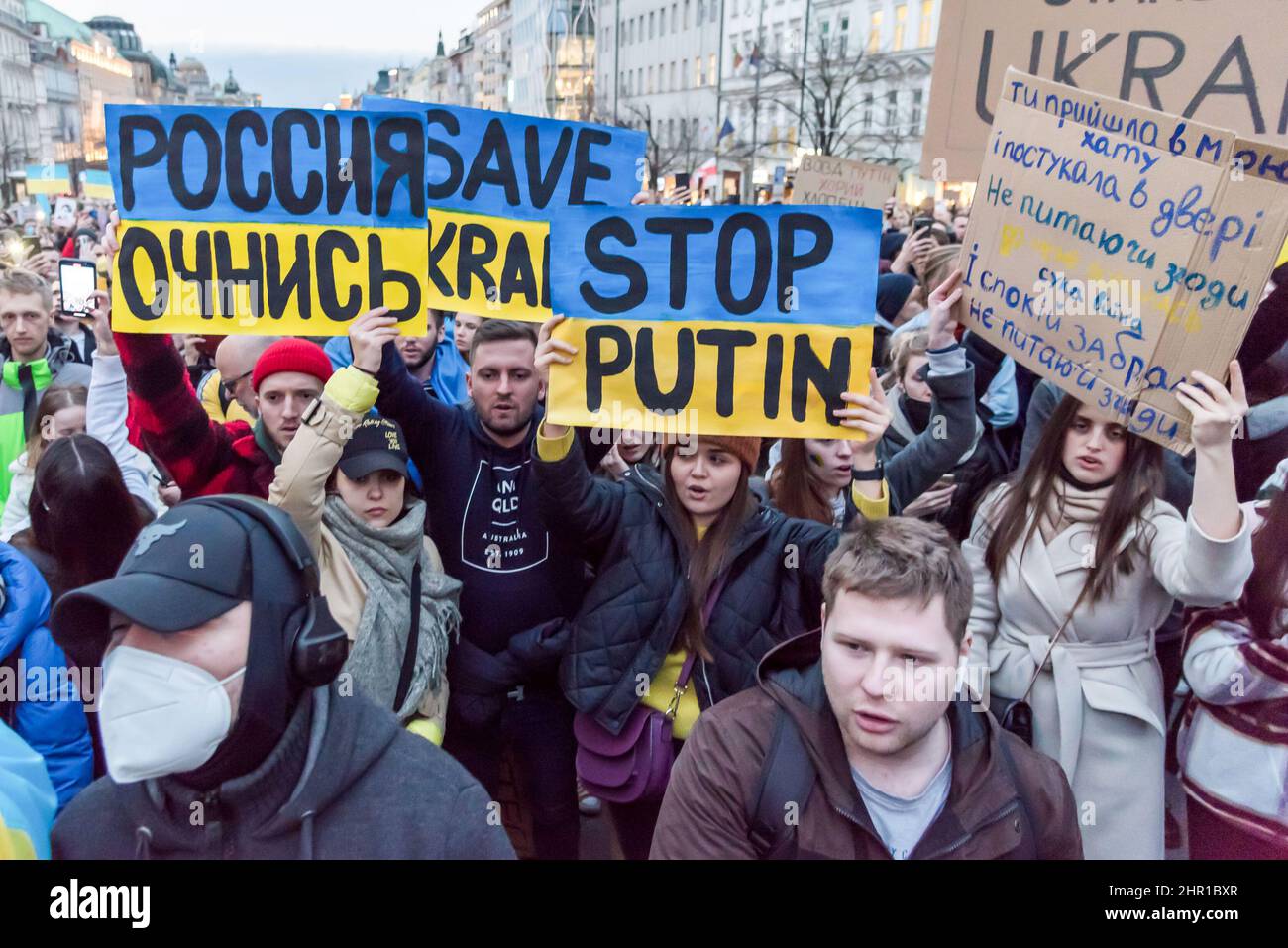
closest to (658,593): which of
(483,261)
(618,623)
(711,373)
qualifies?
(618,623)

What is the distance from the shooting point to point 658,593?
3160 mm

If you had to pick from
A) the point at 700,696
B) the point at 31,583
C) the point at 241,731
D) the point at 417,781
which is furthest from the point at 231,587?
the point at 700,696

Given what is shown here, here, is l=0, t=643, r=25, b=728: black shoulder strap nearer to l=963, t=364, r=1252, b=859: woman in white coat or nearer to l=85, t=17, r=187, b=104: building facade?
l=963, t=364, r=1252, b=859: woman in white coat

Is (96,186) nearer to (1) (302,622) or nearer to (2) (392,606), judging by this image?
(2) (392,606)

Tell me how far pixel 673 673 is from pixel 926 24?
47.6 m

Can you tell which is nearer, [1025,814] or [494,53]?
[1025,814]

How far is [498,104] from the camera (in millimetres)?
109125

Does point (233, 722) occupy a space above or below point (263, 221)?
below

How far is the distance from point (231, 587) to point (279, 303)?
193 centimetres

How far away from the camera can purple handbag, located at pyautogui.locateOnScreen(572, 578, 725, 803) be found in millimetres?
3168

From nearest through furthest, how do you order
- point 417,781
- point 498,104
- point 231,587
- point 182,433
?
1. point 231,587
2. point 417,781
3. point 182,433
4. point 498,104

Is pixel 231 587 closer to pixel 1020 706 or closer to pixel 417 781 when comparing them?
pixel 417 781

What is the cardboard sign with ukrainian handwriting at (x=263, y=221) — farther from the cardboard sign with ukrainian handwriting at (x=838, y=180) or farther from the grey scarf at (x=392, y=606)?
the cardboard sign with ukrainian handwriting at (x=838, y=180)
